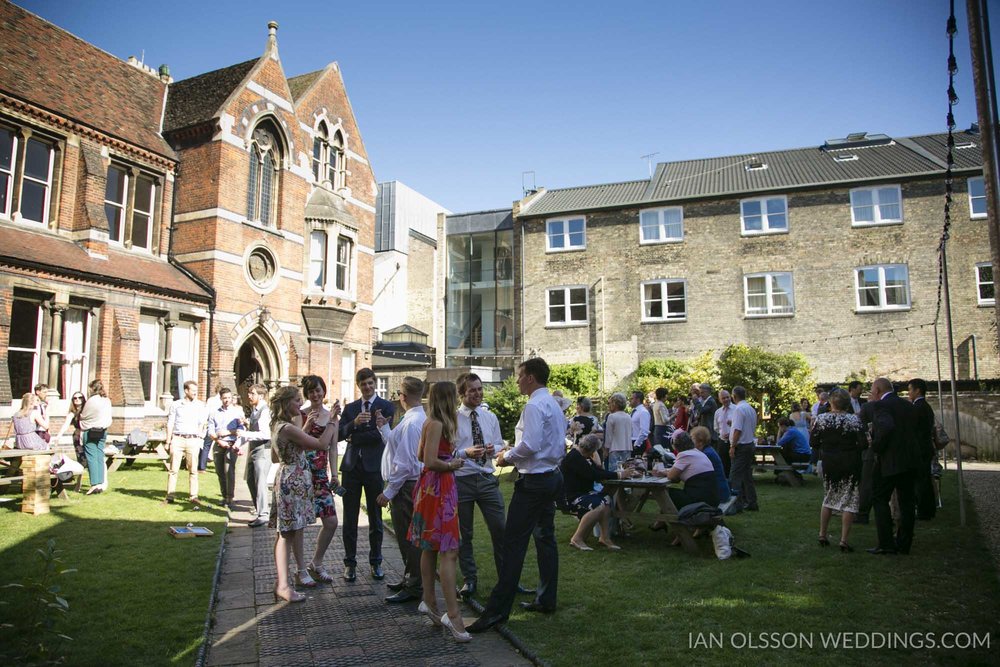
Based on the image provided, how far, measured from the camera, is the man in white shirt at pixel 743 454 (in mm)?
10219

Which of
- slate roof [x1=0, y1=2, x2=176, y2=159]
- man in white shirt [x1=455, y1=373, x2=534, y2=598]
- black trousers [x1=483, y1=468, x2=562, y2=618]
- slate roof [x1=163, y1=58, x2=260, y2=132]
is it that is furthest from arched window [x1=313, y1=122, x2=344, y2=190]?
black trousers [x1=483, y1=468, x2=562, y2=618]

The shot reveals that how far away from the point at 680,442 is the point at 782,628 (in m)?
3.70

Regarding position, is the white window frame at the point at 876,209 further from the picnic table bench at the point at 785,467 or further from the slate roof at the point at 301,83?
the slate roof at the point at 301,83

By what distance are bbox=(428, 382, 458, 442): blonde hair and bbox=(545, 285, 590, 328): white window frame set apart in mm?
24750

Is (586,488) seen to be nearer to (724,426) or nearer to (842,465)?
(842,465)

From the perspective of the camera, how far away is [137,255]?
18.5 meters

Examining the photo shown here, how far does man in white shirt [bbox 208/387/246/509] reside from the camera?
33.8 ft

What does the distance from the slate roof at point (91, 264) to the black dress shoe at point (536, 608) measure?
14.4m

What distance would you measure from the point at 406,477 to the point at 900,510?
570cm

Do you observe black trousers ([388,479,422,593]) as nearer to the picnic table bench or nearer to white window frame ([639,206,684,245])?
the picnic table bench

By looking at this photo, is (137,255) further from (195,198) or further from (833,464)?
(833,464)

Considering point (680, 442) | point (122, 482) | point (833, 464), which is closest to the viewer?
point (833, 464)

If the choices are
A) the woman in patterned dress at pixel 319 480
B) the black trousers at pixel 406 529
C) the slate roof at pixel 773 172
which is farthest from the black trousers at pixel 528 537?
the slate roof at pixel 773 172

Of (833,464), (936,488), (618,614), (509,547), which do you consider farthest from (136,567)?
(936,488)
